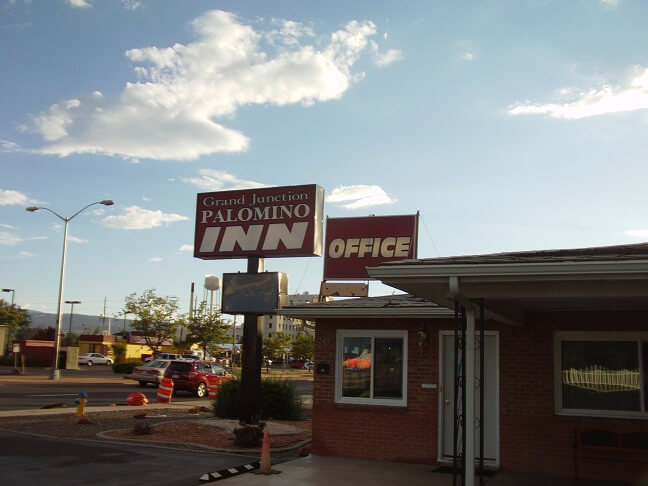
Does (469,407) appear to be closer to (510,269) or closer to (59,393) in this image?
(510,269)

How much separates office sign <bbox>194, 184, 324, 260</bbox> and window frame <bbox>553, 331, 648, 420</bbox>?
7.12 m

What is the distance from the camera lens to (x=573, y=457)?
34.2 feet

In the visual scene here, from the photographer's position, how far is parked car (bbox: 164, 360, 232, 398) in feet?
97.5

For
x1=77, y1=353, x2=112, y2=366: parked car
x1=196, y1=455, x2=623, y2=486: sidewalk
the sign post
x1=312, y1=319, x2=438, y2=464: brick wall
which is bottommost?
x1=77, y1=353, x2=112, y2=366: parked car

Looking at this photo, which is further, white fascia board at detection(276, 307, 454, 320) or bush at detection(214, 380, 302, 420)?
bush at detection(214, 380, 302, 420)

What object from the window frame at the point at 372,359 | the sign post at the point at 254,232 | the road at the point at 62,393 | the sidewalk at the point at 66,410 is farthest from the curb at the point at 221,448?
the road at the point at 62,393

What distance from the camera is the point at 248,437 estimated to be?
13164mm

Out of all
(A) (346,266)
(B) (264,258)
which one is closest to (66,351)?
(A) (346,266)

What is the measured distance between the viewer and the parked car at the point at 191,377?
97.5ft

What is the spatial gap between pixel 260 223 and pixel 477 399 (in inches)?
310

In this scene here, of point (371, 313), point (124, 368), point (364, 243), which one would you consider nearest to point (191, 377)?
point (364, 243)

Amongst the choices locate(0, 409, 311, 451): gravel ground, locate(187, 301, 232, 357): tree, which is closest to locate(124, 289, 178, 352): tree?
locate(187, 301, 232, 357): tree

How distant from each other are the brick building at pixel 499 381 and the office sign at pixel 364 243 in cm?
1040

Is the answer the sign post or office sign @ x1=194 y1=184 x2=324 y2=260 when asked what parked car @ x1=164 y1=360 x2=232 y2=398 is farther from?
office sign @ x1=194 y1=184 x2=324 y2=260
